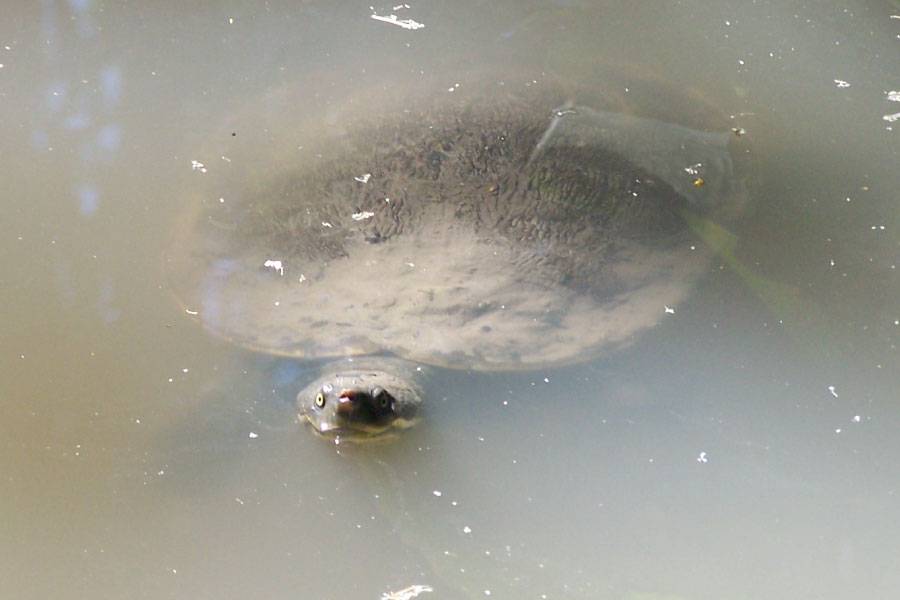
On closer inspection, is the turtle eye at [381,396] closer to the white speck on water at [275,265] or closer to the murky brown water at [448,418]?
the murky brown water at [448,418]

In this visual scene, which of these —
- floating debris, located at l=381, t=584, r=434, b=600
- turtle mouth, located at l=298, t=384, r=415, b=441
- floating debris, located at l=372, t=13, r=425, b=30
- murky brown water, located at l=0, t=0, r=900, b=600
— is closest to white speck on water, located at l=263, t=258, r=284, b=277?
murky brown water, located at l=0, t=0, r=900, b=600

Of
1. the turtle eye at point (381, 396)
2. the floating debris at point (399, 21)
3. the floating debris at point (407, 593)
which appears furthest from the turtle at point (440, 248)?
the floating debris at point (399, 21)

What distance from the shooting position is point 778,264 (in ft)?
A: 6.62

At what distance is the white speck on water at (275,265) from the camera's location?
1.87m

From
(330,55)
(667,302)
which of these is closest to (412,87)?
(330,55)

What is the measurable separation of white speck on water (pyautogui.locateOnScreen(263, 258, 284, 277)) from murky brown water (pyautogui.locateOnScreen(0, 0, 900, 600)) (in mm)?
179

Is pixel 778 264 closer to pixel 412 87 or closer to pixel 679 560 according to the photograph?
pixel 679 560

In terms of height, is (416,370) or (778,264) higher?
(778,264)

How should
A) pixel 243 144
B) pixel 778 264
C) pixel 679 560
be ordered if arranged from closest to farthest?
pixel 679 560
pixel 778 264
pixel 243 144

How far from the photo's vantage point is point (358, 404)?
5.36 ft

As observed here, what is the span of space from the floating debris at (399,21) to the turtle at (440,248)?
23.4 inches

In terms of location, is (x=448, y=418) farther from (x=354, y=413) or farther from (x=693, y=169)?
(x=693, y=169)

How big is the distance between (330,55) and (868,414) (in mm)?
1628

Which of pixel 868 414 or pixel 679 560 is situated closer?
pixel 679 560
